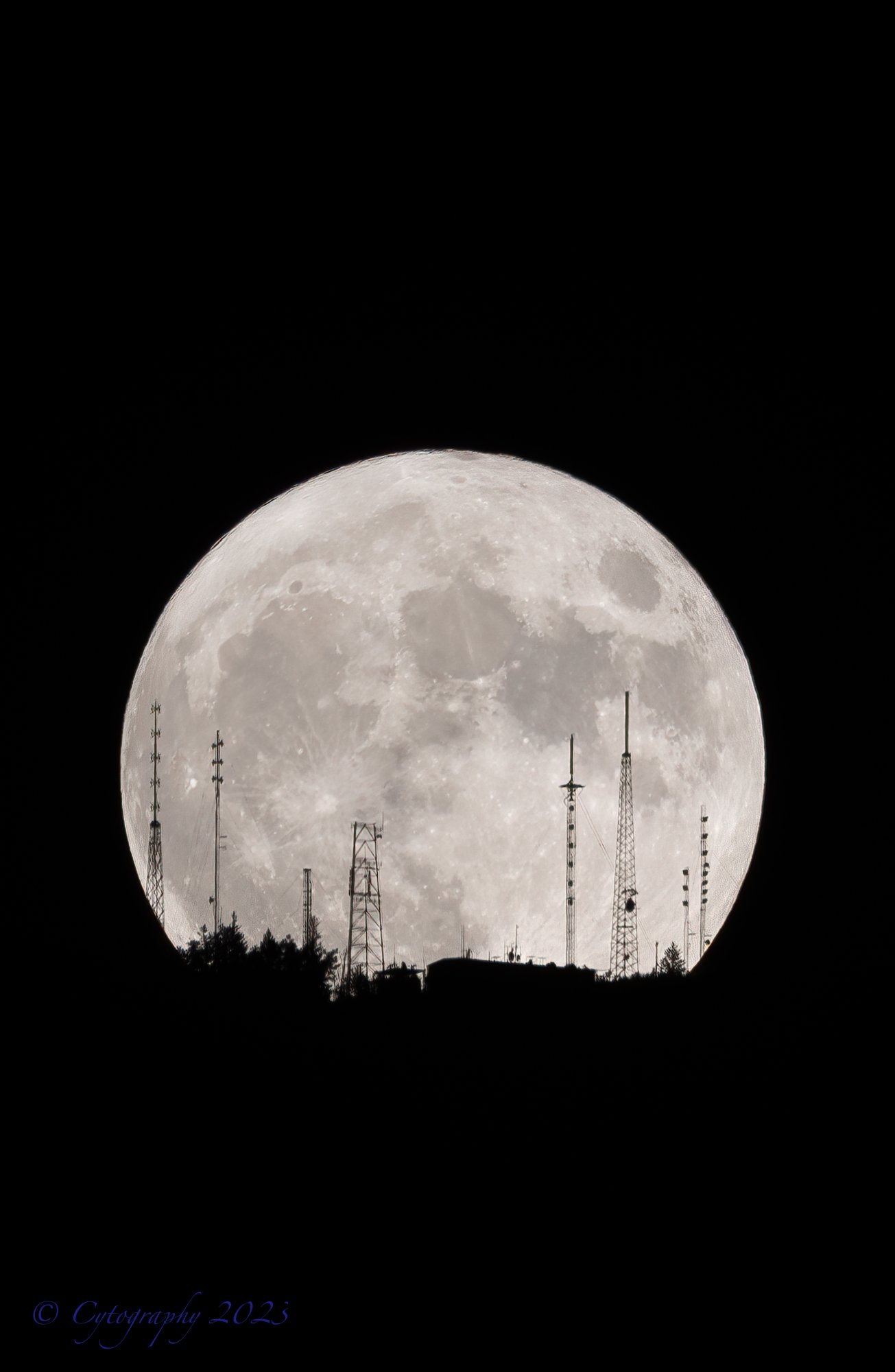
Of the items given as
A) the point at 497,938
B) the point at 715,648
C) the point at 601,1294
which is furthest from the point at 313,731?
the point at 601,1294

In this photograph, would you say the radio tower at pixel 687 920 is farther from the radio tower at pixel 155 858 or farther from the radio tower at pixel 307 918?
the radio tower at pixel 155 858

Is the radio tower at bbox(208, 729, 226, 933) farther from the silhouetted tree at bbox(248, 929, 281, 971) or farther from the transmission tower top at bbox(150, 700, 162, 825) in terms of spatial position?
the transmission tower top at bbox(150, 700, 162, 825)

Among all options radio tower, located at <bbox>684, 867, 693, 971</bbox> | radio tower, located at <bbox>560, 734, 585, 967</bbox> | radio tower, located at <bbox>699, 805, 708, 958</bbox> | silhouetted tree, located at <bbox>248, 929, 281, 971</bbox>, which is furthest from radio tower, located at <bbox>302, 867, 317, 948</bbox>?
radio tower, located at <bbox>699, 805, 708, 958</bbox>

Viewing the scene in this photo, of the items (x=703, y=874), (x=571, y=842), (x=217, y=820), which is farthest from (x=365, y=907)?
(x=703, y=874)

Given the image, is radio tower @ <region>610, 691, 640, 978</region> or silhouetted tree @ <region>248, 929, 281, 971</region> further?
radio tower @ <region>610, 691, 640, 978</region>

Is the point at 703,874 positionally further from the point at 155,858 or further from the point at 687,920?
the point at 155,858

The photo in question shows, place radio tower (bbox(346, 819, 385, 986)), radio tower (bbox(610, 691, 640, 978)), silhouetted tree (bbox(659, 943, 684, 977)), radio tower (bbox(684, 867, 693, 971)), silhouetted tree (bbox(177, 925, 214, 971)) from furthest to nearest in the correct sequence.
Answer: silhouetted tree (bbox(659, 943, 684, 977)), radio tower (bbox(684, 867, 693, 971)), silhouetted tree (bbox(177, 925, 214, 971)), radio tower (bbox(610, 691, 640, 978)), radio tower (bbox(346, 819, 385, 986))

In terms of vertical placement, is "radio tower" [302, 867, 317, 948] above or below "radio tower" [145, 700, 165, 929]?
below

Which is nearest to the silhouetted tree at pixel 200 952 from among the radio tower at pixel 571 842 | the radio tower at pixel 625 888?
the radio tower at pixel 571 842
